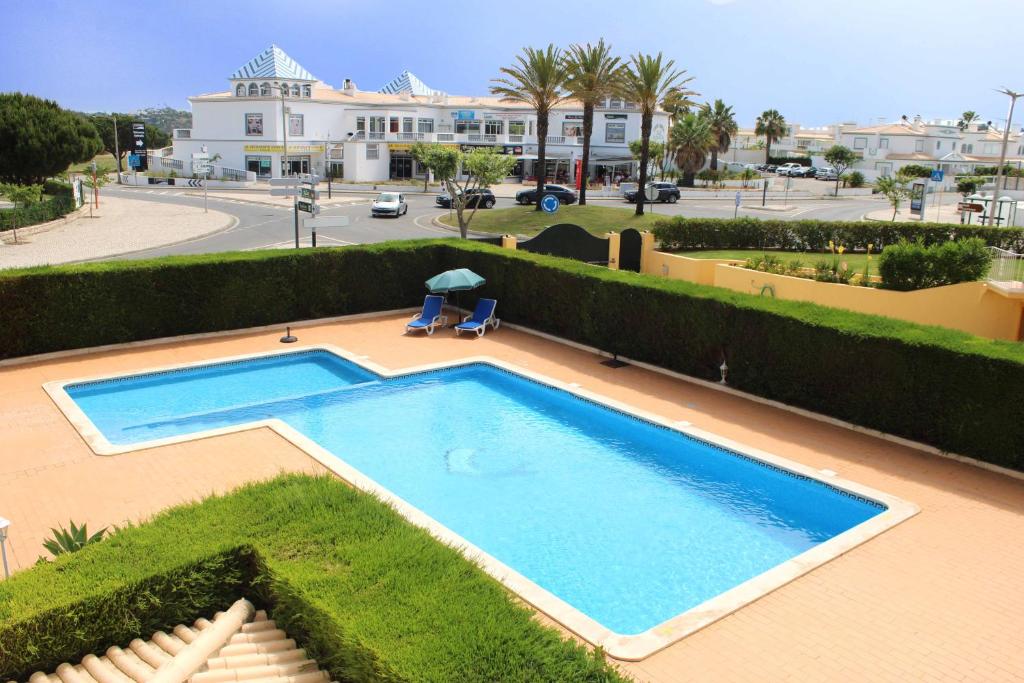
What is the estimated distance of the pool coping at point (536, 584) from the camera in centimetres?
880

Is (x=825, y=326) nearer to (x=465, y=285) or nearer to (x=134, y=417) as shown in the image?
(x=465, y=285)

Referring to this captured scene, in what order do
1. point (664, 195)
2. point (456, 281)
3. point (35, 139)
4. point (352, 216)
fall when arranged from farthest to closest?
1. point (664, 195)
2. point (352, 216)
3. point (35, 139)
4. point (456, 281)

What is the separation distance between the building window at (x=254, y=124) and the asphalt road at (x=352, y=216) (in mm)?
11494

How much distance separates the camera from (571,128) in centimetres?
7769

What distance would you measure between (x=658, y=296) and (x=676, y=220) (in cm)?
1566

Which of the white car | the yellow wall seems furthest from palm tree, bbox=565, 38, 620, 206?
the white car

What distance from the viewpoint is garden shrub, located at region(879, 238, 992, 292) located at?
19672 millimetres

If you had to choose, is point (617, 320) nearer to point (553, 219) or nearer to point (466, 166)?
point (466, 166)

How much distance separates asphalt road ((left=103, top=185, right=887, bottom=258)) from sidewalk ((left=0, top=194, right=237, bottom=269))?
1.38 m

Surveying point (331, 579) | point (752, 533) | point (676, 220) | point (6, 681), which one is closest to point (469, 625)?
point (331, 579)

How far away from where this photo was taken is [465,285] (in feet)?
67.6

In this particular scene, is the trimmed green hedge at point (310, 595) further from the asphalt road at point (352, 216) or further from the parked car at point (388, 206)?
the parked car at point (388, 206)

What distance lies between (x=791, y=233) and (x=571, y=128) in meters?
46.4

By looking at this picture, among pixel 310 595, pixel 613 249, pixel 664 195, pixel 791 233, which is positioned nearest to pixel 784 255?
pixel 791 233
